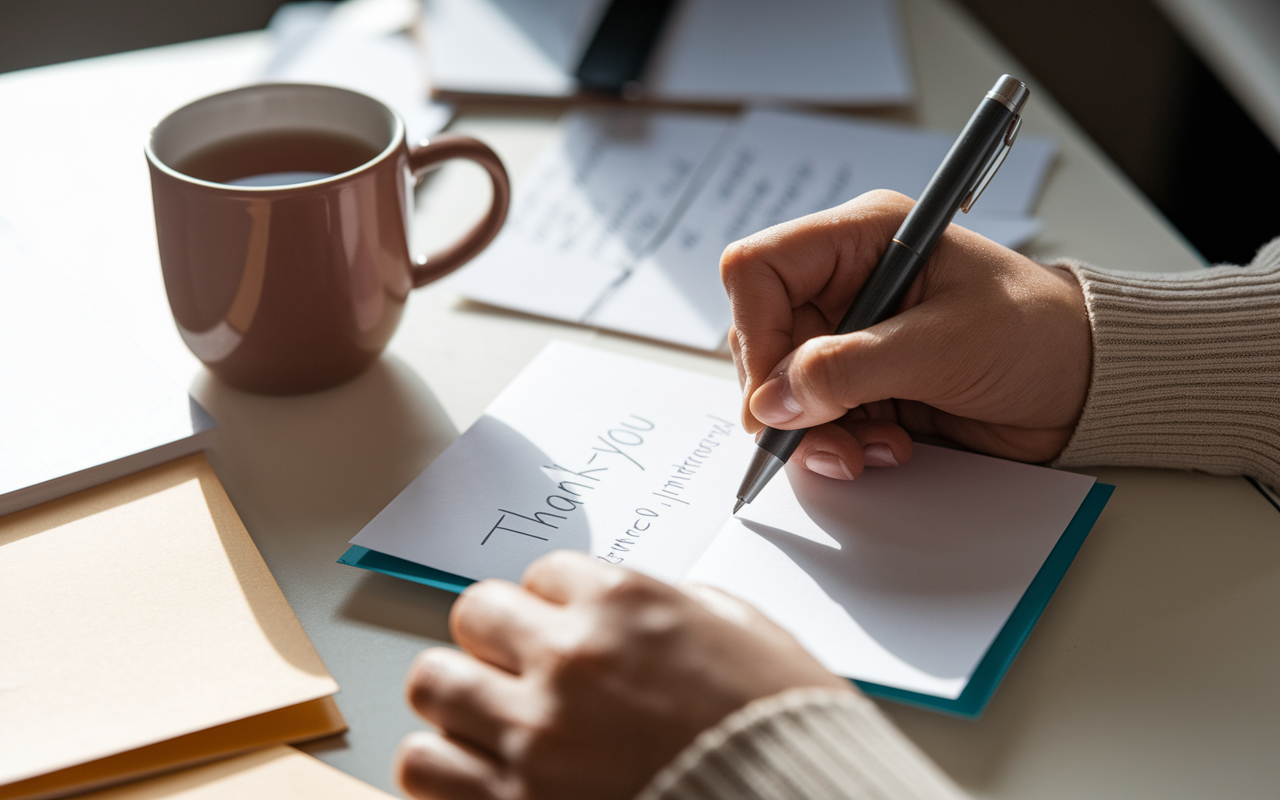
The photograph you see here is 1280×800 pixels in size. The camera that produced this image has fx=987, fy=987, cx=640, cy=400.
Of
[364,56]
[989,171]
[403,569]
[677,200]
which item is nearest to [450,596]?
[403,569]

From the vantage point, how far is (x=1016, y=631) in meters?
0.45

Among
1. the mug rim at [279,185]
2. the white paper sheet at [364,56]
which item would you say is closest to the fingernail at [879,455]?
the mug rim at [279,185]

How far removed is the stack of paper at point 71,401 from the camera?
0.52m

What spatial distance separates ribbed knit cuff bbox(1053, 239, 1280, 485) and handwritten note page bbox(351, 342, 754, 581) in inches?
8.2

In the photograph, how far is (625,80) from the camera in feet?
3.18

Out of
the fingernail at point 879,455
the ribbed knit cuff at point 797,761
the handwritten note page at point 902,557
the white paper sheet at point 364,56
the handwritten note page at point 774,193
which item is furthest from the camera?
the white paper sheet at point 364,56

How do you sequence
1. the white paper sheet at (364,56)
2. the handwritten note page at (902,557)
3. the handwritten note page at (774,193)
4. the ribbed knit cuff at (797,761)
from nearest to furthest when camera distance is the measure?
the ribbed knit cuff at (797,761) < the handwritten note page at (902,557) < the handwritten note page at (774,193) < the white paper sheet at (364,56)

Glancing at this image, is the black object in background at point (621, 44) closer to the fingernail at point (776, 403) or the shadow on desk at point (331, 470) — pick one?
the shadow on desk at point (331, 470)

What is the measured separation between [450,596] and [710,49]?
743 mm

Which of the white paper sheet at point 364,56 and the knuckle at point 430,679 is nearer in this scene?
the knuckle at point 430,679

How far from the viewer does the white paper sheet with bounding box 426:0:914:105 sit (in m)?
0.97

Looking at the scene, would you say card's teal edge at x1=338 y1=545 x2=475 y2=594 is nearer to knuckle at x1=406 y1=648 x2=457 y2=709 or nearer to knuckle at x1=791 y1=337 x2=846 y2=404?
knuckle at x1=406 y1=648 x2=457 y2=709

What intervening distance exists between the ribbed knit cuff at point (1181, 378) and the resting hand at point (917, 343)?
0.01 m

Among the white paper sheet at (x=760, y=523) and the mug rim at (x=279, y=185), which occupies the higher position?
the mug rim at (x=279, y=185)
